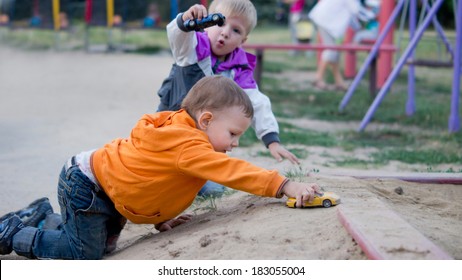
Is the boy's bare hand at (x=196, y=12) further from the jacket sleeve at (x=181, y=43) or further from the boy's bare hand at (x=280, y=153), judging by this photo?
the boy's bare hand at (x=280, y=153)

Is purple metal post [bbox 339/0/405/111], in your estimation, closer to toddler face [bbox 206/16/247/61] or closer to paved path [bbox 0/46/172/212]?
paved path [bbox 0/46/172/212]

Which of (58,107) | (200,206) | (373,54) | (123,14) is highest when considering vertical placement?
(200,206)

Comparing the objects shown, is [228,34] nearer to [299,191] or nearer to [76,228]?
[299,191]

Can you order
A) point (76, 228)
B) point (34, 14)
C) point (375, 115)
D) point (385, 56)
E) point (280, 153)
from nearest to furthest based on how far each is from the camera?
point (76, 228), point (280, 153), point (375, 115), point (385, 56), point (34, 14)

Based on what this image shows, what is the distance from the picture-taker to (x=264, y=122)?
13.2 ft

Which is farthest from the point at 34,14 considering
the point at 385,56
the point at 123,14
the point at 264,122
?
the point at 264,122

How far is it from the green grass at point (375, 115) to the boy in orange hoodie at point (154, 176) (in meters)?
1.97

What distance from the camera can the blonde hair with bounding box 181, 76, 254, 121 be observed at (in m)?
3.25

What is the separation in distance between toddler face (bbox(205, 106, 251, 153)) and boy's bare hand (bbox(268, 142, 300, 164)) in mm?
477

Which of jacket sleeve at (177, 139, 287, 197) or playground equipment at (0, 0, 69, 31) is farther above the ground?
jacket sleeve at (177, 139, 287, 197)

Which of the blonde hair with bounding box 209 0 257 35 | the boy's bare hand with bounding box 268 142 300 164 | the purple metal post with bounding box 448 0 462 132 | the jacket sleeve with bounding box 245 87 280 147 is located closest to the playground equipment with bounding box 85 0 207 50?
the purple metal post with bounding box 448 0 462 132

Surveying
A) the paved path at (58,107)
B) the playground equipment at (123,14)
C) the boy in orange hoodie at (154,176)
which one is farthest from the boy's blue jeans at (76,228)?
the playground equipment at (123,14)

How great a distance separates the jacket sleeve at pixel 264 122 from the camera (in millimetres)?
4000

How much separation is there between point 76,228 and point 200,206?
0.90 m
